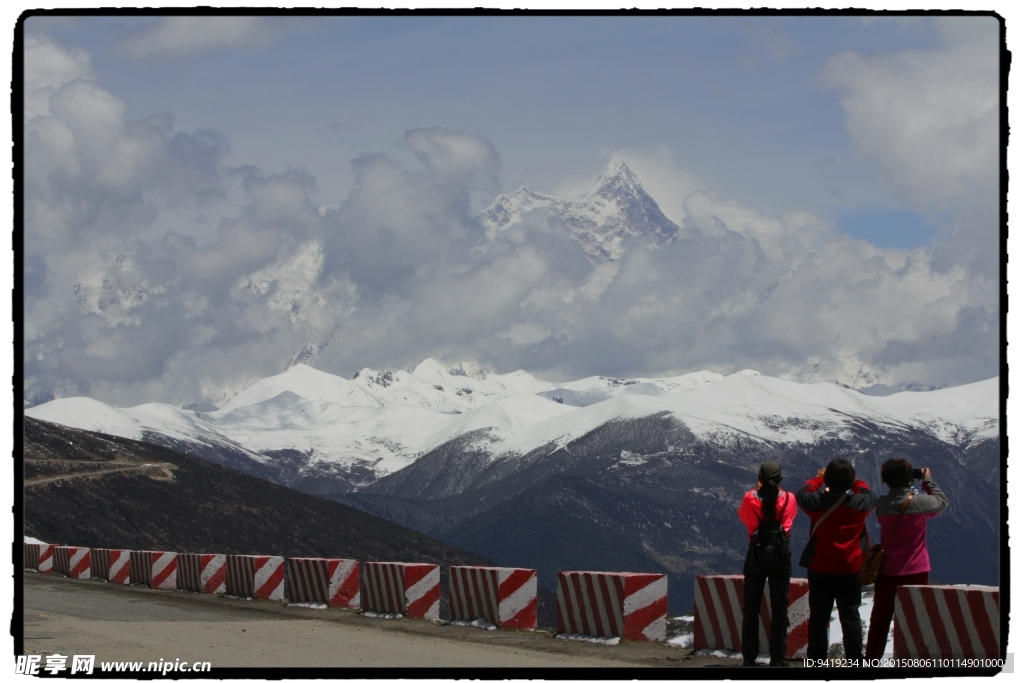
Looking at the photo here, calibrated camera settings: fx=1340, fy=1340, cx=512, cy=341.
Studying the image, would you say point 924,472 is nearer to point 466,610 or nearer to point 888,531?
point 888,531

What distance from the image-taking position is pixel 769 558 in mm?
16016

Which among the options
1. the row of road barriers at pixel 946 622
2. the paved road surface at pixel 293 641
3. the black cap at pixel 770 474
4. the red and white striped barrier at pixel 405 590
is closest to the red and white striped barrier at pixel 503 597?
the paved road surface at pixel 293 641

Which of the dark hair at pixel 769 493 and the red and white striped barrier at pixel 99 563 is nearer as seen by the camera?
the dark hair at pixel 769 493

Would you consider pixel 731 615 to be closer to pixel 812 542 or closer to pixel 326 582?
pixel 812 542

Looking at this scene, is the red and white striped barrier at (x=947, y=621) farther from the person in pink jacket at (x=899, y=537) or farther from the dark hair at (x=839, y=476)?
the dark hair at (x=839, y=476)

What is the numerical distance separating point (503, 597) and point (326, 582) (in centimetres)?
629

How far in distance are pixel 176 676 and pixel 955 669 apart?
8.84m

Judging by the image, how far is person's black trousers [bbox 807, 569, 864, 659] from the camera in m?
15.4

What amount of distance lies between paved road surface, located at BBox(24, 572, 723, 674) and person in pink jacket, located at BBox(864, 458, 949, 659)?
264 centimetres

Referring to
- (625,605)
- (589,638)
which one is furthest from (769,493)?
(589,638)

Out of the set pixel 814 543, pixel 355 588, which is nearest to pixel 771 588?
pixel 814 543

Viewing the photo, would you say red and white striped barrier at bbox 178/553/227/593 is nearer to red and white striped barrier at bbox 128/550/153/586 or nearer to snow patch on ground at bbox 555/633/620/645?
red and white striped barrier at bbox 128/550/153/586

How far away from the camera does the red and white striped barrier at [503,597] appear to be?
22.8 metres

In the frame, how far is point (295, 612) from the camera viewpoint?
1069 inches
